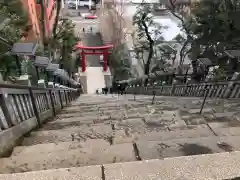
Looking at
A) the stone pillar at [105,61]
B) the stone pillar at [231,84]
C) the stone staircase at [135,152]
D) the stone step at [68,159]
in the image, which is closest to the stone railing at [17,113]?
the stone staircase at [135,152]

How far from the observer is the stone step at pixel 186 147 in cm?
227

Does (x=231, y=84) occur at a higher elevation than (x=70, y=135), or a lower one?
lower

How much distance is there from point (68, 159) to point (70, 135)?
1.01 metres

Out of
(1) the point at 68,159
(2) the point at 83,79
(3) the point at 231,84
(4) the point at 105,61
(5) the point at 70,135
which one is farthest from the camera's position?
(4) the point at 105,61

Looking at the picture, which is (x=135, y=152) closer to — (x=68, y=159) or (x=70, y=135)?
(x=68, y=159)

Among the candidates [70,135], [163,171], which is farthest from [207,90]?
[163,171]

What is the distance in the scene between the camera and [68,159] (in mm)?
2338

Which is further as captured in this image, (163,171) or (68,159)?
(68,159)

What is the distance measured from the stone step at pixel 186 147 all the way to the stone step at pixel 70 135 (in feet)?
2.71

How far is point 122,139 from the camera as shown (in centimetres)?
297

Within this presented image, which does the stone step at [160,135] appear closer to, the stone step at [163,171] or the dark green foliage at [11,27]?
the stone step at [163,171]

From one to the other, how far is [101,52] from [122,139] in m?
20.6

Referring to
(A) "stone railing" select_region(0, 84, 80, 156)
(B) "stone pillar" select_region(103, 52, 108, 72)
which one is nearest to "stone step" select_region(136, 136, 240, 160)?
(A) "stone railing" select_region(0, 84, 80, 156)

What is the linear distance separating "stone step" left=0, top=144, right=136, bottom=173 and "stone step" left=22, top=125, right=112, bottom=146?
63 cm
